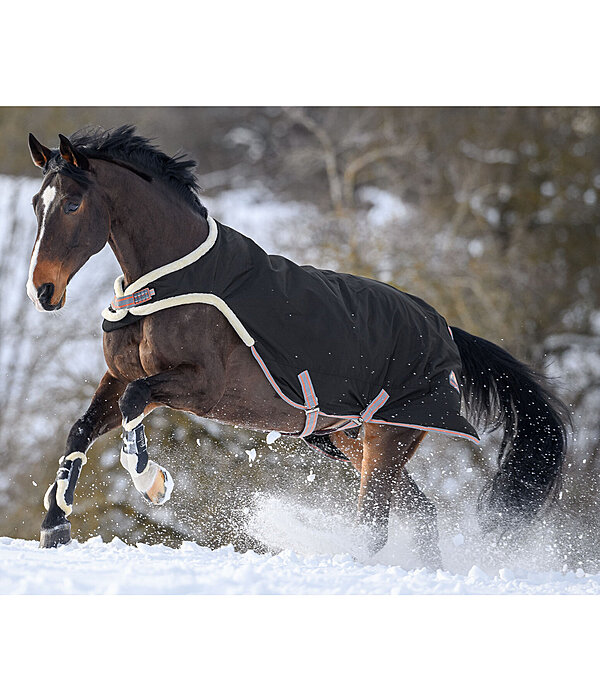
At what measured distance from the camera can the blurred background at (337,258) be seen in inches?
304

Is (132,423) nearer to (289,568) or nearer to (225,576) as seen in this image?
(225,576)

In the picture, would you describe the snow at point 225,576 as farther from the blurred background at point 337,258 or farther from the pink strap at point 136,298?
the blurred background at point 337,258

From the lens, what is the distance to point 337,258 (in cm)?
1085

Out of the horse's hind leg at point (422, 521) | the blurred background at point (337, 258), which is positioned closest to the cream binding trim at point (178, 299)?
the horse's hind leg at point (422, 521)

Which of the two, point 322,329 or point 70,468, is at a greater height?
point 322,329

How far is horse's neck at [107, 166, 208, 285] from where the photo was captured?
3451 mm

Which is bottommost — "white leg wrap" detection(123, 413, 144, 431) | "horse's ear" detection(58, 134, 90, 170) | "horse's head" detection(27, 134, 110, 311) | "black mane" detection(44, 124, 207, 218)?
"white leg wrap" detection(123, 413, 144, 431)

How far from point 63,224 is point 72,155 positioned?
0.29 metres

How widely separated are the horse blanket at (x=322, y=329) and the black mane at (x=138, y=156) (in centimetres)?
25

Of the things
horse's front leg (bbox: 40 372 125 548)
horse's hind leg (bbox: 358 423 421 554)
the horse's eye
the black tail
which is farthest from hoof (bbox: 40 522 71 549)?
the black tail

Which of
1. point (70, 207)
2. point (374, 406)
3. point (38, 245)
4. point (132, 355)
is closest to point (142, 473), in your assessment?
point (132, 355)

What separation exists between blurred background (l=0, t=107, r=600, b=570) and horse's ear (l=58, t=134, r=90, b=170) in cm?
252

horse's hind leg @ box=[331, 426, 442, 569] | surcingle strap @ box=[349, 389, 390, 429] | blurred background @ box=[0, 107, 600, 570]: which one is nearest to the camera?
surcingle strap @ box=[349, 389, 390, 429]

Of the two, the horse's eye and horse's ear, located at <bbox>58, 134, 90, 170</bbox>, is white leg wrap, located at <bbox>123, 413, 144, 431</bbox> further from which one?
horse's ear, located at <bbox>58, 134, 90, 170</bbox>
